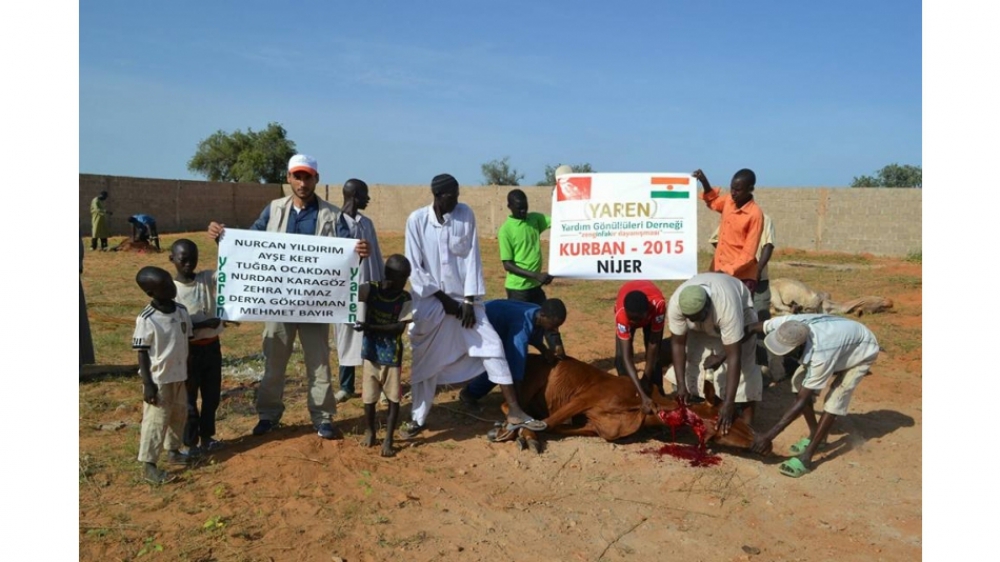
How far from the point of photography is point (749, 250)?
20.3ft

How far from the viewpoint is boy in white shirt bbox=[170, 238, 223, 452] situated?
4797 millimetres

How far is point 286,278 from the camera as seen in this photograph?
5.07 m

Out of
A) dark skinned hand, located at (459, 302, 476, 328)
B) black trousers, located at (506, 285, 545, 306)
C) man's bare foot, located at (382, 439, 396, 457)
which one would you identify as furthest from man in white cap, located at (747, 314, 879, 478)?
man's bare foot, located at (382, 439, 396, 457)

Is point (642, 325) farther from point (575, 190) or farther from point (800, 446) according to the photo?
point (575, 190)

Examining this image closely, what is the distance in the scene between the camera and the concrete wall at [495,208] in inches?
794

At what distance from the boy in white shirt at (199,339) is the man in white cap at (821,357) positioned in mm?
3859

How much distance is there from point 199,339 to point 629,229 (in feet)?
12.7

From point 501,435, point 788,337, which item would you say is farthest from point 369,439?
point 788,337

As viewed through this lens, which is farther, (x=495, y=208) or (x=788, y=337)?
(x=495, y=208)

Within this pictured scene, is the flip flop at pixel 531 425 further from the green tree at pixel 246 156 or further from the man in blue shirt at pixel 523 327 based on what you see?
the green tree at pixel 246 156

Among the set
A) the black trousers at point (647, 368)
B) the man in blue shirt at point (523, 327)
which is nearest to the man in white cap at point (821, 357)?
the black trousers at point (647, 368)

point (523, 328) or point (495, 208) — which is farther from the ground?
point (495, 208)

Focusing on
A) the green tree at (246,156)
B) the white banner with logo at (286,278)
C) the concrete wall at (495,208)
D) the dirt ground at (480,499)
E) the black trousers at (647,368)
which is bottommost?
the dirt ground at (480,499)

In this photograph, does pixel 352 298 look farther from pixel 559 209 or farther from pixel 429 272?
pixel 559 209
